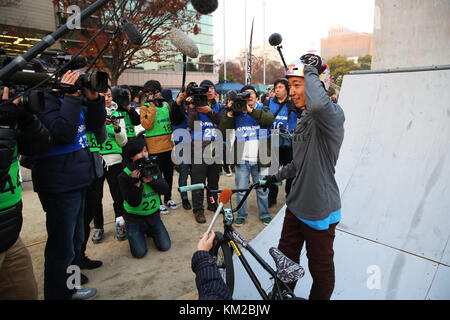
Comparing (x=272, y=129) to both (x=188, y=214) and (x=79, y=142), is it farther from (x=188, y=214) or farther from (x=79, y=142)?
(x=79, y=142)

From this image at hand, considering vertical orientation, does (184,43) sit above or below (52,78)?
above

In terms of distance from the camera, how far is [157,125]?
4387 mm

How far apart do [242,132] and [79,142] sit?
2358 mm

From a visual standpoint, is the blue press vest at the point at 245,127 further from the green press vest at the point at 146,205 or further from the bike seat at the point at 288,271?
the bike seat at the point at 288,271

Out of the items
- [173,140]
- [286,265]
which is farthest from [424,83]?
[173,140]

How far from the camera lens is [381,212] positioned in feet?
10.3

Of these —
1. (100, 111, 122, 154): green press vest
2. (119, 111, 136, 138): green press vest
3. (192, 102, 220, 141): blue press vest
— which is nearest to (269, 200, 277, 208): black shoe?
(192, 102, 220, 141): blue press vest

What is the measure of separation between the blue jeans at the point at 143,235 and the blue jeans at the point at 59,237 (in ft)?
3.46

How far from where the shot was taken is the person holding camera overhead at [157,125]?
4.27m

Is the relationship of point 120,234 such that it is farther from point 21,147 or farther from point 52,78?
point 52,78

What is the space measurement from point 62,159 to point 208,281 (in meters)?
1.55

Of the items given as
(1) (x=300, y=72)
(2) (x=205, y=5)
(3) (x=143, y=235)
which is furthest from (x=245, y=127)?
(2) (x=205, y=5)

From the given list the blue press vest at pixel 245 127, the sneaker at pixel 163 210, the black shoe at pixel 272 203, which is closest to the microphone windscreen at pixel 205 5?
the blue press vest at pixel 245 127

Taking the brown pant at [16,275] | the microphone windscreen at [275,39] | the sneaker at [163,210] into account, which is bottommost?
the sneaker at [163,210]
